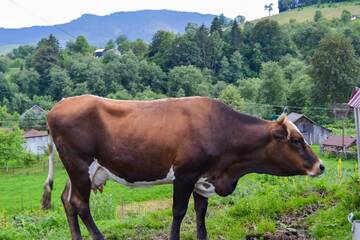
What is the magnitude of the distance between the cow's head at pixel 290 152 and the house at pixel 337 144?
140 ft

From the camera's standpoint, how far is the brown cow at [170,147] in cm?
605

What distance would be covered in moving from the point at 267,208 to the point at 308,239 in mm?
1142

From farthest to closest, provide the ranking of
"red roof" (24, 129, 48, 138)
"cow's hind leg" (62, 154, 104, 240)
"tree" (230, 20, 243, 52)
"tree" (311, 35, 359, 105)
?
"tree" (230, 20, 243, 52) → "red roof" (24, 129, 48, 138) → "tree" (311, 35, 359, 105) → "cow's hind leg" (62, 154, 104, 240)

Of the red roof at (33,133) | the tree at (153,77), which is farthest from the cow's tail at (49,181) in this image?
the tree at (153,77)

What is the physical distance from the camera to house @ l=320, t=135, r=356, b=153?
4788 cm

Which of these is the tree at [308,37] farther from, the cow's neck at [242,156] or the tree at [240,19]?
the cow's neck at [242,156]

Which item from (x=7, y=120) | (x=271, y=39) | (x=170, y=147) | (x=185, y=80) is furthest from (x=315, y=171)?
(x=271, y=39)

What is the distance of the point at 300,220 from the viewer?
7.39 meters

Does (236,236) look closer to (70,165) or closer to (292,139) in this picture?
(292,139)

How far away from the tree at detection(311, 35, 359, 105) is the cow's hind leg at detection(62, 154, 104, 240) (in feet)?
187

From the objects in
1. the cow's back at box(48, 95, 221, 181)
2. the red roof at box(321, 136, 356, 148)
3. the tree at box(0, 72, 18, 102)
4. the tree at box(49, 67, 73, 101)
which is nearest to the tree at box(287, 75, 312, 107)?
the red roof at box(321, 136, 356, 148)

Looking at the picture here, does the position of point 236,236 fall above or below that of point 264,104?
above

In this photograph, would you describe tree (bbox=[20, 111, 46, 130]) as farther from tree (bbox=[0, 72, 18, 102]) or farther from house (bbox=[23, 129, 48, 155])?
tree (bbox=[0, 72, 18, 102])

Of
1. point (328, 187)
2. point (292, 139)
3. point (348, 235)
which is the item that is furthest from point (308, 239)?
point (328, 187)
